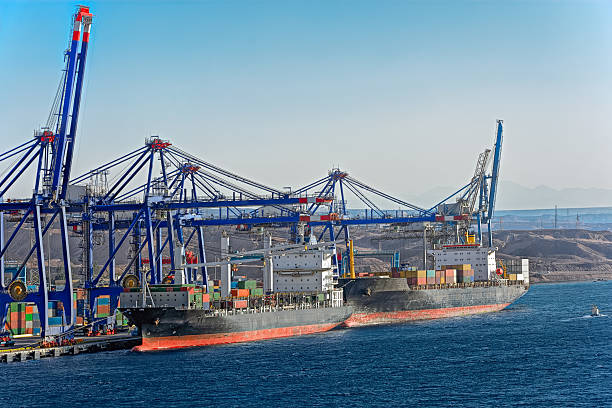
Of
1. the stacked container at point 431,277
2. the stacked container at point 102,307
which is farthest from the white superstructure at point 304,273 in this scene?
the stacked container at point 102,307

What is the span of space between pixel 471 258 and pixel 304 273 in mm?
32847

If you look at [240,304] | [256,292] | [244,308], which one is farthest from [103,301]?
[240,304]

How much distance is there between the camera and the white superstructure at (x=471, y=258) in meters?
106

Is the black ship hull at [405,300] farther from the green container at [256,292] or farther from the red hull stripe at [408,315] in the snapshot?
the green container at [256,292]

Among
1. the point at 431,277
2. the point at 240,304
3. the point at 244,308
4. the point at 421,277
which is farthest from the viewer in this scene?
the point at 431,277

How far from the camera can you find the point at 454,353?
62.1 m

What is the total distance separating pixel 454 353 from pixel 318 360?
10.1 m

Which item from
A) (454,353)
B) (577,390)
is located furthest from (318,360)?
(577,390)

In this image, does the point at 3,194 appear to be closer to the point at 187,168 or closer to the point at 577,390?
the point at 187,168

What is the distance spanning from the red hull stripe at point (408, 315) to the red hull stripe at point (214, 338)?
7749mm

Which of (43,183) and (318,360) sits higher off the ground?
(43,183)

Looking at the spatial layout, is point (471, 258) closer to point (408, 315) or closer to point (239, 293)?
point (408, 315)

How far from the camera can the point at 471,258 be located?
107 meters

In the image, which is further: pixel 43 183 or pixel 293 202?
pixel 293 202
